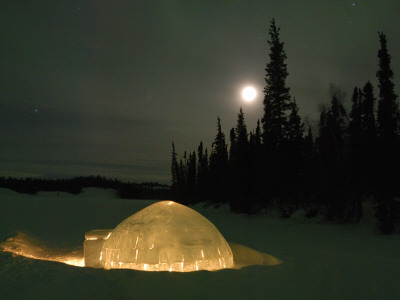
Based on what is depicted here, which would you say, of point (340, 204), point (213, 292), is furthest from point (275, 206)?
point (213, 292)

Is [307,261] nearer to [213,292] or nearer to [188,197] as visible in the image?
[213,292]

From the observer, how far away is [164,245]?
6730 millimetres

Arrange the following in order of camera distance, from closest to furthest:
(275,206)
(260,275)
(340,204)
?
(260,275), (340,204), (275,206)

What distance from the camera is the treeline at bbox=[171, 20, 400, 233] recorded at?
40.7 ft

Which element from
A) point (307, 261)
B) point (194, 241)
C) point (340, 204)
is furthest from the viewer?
point (340, 204)

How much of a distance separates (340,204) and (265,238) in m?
5.25

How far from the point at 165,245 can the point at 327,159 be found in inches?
473

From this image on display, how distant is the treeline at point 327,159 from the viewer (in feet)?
40.7

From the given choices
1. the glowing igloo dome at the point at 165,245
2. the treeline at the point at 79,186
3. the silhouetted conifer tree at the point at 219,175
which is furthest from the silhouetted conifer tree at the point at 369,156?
the treeline at the point at 79,186

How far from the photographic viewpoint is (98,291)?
4793mm

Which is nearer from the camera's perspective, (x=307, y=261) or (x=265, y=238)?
(x=307, y=261)

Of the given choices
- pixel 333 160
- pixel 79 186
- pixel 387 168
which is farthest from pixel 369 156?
pixel 79 186

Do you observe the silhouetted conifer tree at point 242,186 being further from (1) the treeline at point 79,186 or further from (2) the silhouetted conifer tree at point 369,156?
(1) the treeline at point 79,186

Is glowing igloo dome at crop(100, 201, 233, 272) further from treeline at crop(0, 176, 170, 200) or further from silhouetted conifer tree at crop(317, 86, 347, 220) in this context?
treeline at crop(0, 176, 170, 200)
